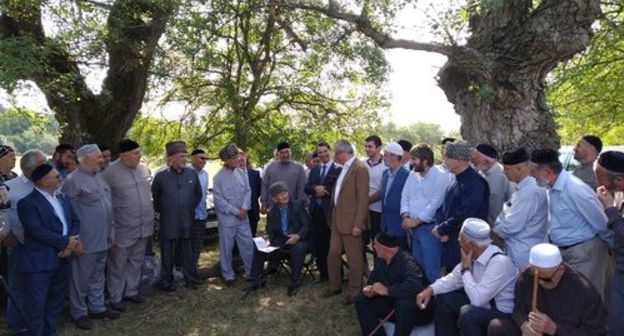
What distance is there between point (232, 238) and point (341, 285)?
1.69 meters

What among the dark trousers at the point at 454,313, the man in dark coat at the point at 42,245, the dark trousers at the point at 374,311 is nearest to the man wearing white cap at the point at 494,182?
the dark trousers at the point at 454,313

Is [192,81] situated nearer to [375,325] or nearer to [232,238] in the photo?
[232,238]

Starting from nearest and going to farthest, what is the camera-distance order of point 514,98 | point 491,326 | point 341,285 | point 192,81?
1. point 491,326
2. point 341,285
3. point 514,98
4. point 192,81

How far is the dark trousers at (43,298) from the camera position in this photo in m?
4.59

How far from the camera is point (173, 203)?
6.20 m

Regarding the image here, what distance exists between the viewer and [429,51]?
22.0 feet

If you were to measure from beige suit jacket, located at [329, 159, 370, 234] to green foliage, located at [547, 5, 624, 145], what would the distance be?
5.34 meters

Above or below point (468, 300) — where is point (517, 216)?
above

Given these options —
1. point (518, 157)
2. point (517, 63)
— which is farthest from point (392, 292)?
point (517, 63)

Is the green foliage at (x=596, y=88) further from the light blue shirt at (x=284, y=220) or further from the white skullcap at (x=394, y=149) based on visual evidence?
the light blue shirt at (x=284, y=220)

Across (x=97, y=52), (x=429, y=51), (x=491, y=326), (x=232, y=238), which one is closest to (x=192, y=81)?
(x=97, y=52)

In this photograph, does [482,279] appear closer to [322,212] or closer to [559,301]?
[559,301]

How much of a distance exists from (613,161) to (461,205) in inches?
52.1

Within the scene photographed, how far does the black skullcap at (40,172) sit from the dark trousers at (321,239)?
330cm
